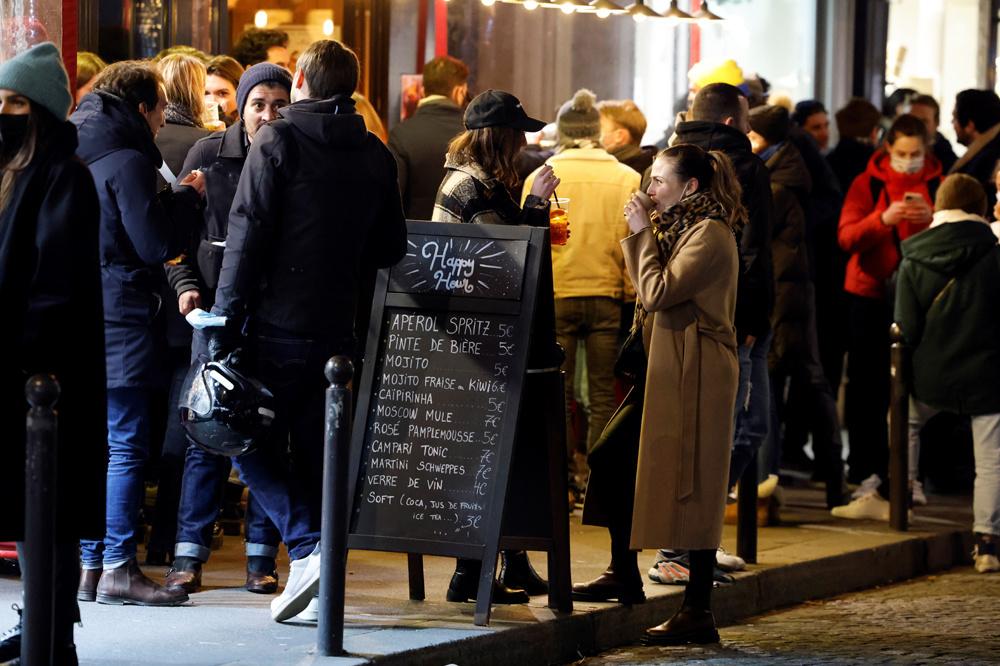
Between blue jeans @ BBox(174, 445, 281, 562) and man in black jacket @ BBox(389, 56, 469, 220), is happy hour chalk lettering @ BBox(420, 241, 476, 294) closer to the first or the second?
blue jeans @ BBox(174, 445, 281, 562)

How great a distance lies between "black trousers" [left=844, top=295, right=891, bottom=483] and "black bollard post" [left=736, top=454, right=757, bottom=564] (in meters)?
2.90

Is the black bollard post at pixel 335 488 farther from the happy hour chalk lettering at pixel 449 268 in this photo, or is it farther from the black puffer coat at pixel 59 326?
the happy hour chalk lettering at pixel 449 268

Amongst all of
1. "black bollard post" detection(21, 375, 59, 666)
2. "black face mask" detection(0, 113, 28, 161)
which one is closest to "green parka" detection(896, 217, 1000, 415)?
"black face mask" detection(0, 113, 28, 161)

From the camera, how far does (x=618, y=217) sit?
991 centimetres

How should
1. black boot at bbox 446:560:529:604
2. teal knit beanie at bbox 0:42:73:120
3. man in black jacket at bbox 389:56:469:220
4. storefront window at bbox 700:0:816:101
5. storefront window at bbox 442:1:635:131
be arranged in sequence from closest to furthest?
teal knit beanie at bbox 0:42:73:120
black boot at bbox 446:560:529:604
man in black jacket at bbox 389:56:469:220
storefront window at bbox 442:1:635:131
storefront window at bbox 700:0:816:101

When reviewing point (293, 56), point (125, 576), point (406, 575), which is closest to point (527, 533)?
point (406, 575)

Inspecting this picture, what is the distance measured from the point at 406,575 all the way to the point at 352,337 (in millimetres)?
1479

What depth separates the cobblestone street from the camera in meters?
7.27

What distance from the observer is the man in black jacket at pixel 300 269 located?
6750 mm

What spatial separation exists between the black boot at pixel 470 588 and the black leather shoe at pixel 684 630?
1.76 feet

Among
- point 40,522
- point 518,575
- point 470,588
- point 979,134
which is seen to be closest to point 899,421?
point 518,575

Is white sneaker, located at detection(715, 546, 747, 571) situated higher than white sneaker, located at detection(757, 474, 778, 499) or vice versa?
white sneaker, located at detection(757, 474, 778, 499)

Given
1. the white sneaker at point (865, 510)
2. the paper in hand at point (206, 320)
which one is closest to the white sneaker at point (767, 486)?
the white sneaker at point (865, 510)

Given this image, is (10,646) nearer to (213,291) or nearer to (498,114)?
(213,291)
